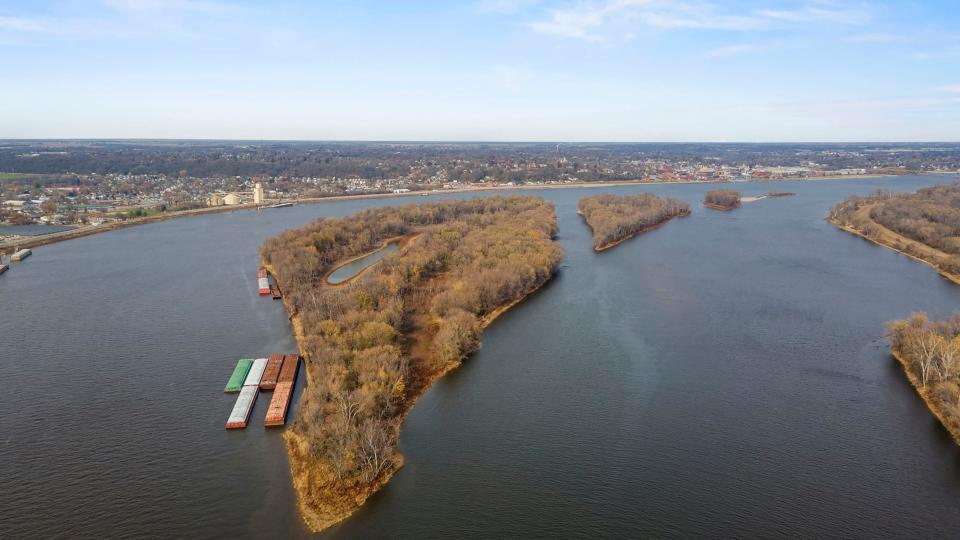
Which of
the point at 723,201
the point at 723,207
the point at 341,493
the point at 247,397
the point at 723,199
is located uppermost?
the point at 723,199

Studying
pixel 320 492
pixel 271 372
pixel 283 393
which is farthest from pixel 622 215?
pixel 320 492

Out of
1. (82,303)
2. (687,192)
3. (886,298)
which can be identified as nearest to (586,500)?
(886,298)

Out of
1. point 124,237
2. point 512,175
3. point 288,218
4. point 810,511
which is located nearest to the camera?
point 810,511

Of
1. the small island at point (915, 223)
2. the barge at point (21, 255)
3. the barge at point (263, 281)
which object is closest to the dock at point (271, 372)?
the barge at point (263, 281)

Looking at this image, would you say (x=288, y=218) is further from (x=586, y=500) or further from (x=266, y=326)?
(x=586, y=500)

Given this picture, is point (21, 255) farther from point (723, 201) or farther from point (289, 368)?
point (723, 201)

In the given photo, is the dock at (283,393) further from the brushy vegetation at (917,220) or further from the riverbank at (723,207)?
the riverbank at (723,207)
